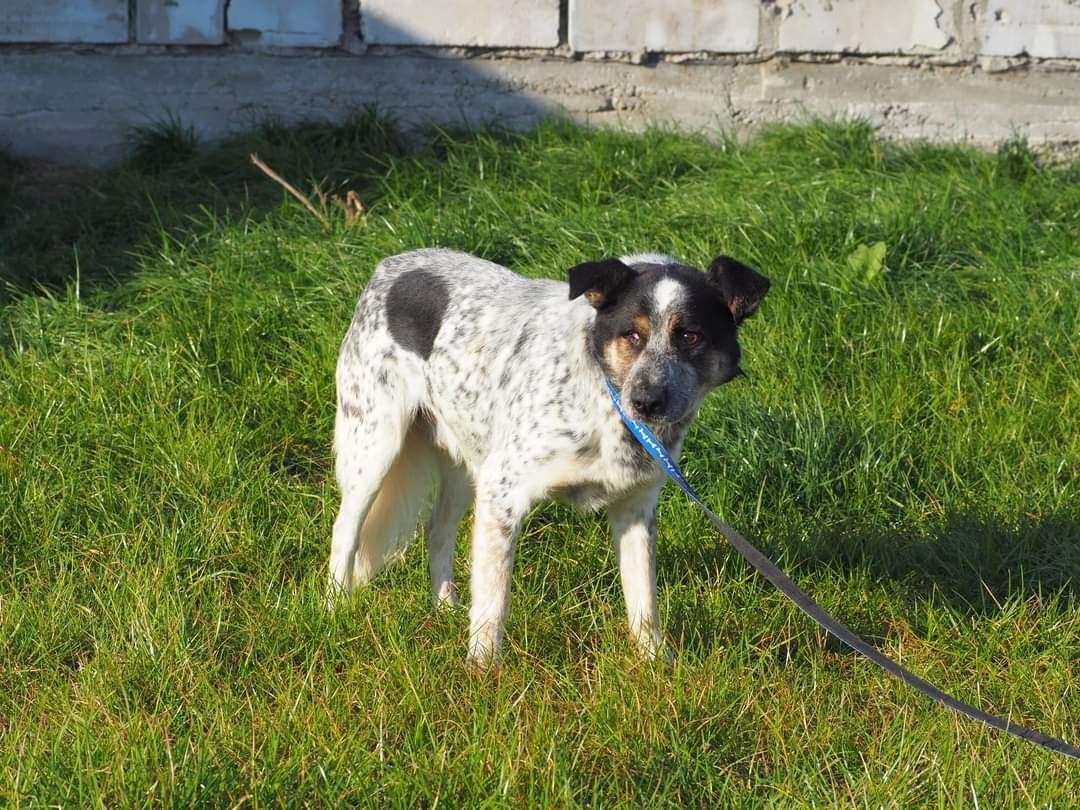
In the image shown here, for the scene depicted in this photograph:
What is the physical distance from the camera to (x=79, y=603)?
4.11 metres

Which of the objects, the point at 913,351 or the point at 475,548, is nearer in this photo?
the point at 475,548

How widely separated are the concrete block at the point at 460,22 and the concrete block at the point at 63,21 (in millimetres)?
1371

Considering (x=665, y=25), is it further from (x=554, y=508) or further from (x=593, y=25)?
(x=554, y=508)

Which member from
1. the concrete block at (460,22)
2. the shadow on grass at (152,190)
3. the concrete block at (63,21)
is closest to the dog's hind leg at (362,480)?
the shadow on grass at (152,190)

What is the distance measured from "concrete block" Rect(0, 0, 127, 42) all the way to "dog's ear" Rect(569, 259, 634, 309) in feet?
16.1

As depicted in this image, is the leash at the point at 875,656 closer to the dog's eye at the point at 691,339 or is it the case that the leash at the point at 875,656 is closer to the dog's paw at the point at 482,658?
the dog's eye at the point at 691,339

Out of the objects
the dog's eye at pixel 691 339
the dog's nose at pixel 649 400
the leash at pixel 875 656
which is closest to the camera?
the leash at pixel 875 656

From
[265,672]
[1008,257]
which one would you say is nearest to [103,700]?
[265,672]

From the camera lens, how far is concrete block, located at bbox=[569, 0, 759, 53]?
25.4 ft

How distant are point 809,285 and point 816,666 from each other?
92.2 inches

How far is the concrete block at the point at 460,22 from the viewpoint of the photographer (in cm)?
765

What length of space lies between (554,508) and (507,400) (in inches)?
33.5

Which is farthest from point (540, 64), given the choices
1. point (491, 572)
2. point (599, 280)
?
point (491, 572)

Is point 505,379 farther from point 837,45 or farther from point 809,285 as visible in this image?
point 837,45
